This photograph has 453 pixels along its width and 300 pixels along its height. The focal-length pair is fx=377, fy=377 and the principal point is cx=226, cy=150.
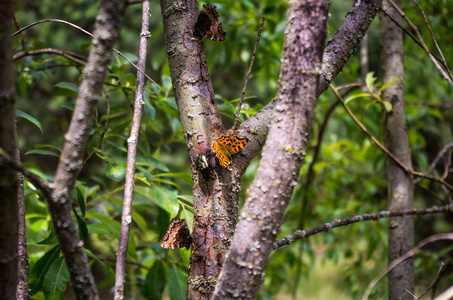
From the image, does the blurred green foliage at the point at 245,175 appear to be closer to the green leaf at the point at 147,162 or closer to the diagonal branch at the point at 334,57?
the green leaf at the point at 147,162

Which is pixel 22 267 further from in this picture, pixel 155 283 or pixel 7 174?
pixel 155 283

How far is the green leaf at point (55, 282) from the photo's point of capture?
907mm

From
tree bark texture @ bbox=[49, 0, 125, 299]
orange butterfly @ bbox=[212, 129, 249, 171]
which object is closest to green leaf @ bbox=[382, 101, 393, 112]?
orange butterfly @ bbox=[212, 129, 249, 171]

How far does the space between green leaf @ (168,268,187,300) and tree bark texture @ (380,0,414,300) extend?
677mm

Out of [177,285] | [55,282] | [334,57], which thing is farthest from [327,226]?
[55,282]

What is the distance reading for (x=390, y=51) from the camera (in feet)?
4.69

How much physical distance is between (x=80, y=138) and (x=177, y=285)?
76 cm

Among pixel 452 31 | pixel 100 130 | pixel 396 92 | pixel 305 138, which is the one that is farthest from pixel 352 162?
pixel 305 138

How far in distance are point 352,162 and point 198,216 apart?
2.33 metres

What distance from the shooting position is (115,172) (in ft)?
3.50

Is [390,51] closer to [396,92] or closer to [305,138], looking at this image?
[396,92]

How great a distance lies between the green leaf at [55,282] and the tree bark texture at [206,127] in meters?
0.36

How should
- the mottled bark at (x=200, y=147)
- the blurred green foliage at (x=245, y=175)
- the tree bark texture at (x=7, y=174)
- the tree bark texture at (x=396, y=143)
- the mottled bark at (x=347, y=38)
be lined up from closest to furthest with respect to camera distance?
the tree bark texture at (x=7, y=174) → the mottled bark at (x=200, y=147) → the mottled bark at (x=347, y=38) → the blurred green foliage at (x=245, y=175) → the tree bark texture at (x=396, y=143)

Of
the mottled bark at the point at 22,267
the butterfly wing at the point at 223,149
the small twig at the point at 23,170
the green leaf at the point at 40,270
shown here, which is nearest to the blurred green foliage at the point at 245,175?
the green leaf at the point at 40,270
